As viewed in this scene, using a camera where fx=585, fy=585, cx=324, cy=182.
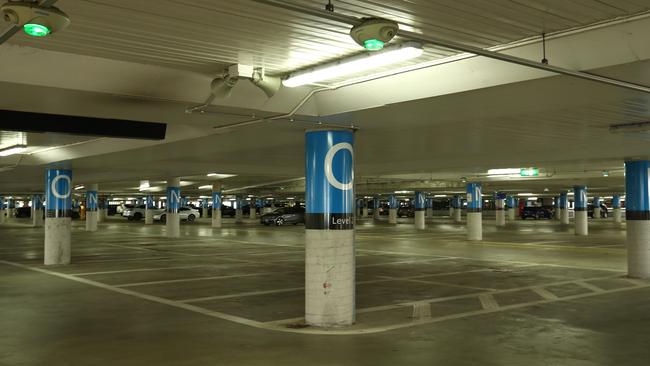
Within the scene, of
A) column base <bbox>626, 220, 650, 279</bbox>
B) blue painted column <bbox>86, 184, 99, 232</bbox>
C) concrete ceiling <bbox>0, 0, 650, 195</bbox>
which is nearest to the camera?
concrete ceiling <bbox>0, 0, 650, 195</bbox>

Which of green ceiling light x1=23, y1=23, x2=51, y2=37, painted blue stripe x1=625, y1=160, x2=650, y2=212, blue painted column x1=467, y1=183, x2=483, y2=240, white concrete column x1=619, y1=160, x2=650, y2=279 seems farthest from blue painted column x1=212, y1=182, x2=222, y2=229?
green ceiling light x1=23, y1=23, x2=51, y2=37

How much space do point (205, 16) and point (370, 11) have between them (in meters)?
1.43

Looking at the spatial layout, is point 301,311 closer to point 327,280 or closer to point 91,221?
point 327,280

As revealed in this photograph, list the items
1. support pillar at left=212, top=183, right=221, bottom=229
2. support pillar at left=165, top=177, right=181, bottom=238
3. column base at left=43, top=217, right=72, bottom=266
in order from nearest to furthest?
1. column base at left=43, top=217, right=72, bottom=266
2. support pillar at left=165, top=177, right=181, bottom=238
3. support pillar at left=212, top=183, right=221, bottom=229

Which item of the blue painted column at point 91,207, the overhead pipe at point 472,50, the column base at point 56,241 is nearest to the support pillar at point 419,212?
the blue painted column at point 91,207

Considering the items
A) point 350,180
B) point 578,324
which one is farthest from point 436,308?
point 350,180

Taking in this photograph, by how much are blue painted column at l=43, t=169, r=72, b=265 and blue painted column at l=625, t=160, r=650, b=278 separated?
52.5 feet

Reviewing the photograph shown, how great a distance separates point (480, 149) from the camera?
15.1m

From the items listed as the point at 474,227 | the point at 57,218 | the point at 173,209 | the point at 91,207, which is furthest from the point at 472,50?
the point at 91,207

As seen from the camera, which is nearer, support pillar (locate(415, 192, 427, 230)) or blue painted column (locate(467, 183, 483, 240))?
blue painted column (locate(467, 183, 483, 240))

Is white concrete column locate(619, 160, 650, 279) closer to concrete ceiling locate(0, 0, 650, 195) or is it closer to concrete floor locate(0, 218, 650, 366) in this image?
concrete floor locate(0, 218, 650, 366)

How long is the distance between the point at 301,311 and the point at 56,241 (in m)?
11.2

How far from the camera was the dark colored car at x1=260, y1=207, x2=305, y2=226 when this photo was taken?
1853 inches

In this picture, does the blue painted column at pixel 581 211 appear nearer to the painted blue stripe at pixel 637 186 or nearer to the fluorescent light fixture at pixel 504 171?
the fluorescent light fixture at pixel 504 171
